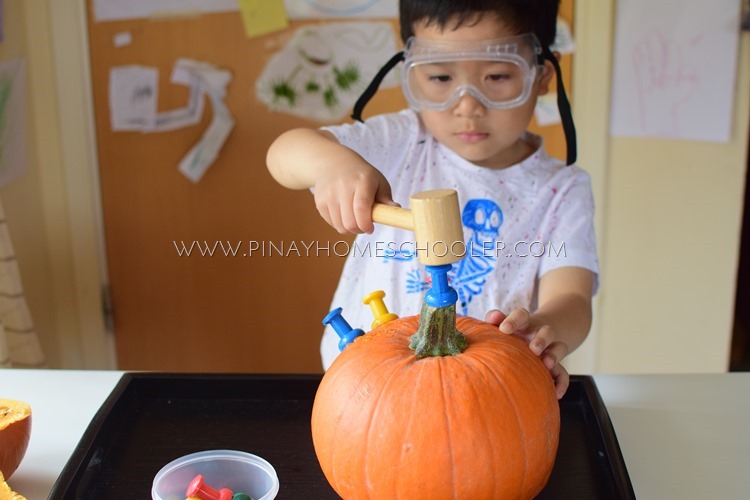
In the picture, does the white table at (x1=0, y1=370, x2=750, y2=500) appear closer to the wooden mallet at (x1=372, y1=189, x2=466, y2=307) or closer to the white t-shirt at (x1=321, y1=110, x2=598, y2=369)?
the white t-shirt at (x1=321, y1=110, x2=598, y2=369)

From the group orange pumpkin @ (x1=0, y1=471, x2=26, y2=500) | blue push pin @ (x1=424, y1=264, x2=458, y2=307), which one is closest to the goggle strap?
blue push pin @ (x1=424, y1=264, x2=458, y2=307)

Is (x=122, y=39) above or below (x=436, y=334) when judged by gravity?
above

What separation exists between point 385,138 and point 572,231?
276 mm

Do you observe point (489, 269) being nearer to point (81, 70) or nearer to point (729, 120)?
point (729, 120)

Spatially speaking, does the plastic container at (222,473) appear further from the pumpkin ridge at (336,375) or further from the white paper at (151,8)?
the white paper at (151,8)

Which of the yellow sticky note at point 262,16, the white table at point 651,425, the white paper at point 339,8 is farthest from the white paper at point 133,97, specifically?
the white table at point 651,425

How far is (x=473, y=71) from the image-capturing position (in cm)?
92

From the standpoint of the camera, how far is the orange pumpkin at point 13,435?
674mm

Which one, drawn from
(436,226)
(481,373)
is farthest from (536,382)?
(436,226)

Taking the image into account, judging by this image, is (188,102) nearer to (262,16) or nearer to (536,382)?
(262,16)

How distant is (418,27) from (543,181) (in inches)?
10.7

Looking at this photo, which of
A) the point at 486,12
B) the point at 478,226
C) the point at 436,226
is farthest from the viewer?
the point at 478,226

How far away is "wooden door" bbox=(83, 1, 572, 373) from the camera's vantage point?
1.92 meters

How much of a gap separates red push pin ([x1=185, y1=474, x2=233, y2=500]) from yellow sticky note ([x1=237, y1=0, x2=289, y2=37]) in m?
1.45
